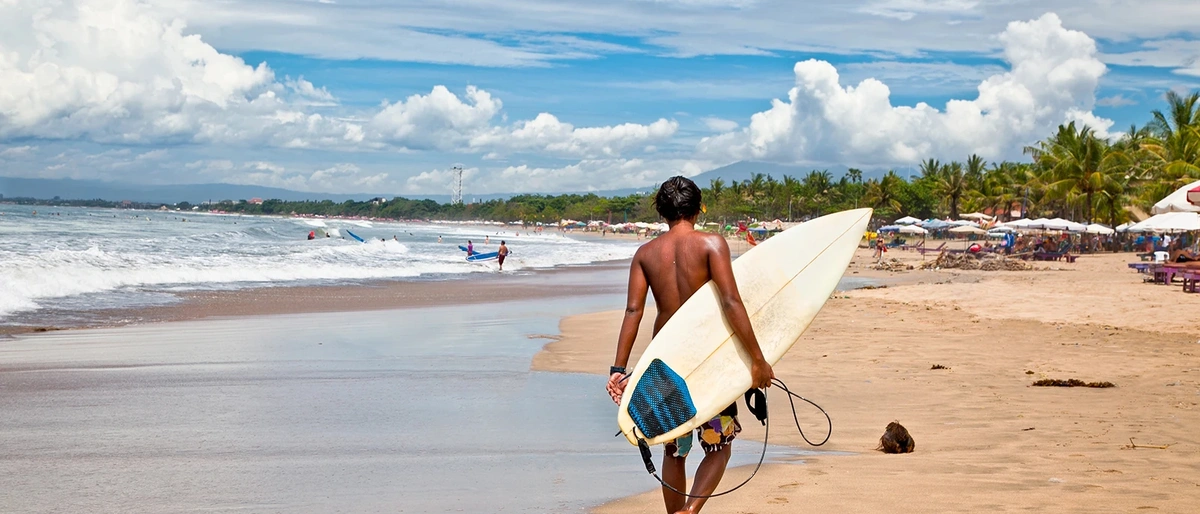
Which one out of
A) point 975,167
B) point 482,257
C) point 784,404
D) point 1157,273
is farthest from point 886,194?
point 784,404

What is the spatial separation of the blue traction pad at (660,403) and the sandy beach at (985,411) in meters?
0.79

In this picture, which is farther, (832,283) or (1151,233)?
(1151,233)

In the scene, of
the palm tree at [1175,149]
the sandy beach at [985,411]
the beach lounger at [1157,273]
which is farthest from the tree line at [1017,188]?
the sandy beach at [985,411]

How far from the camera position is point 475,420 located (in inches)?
255

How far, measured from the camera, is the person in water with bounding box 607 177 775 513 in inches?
144

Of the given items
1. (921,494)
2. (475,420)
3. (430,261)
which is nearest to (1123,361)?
(921,494)

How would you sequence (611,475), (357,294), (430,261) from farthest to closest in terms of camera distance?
(430,261)
(357,294)
(611,475)

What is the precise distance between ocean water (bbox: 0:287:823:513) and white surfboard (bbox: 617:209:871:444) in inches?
39.5

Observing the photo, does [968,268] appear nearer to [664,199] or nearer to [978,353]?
[978,353]

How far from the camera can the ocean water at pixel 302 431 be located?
4.57 m

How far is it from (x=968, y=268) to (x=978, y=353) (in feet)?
74.4

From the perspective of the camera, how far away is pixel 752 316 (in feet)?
13.1

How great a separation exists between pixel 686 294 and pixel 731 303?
0.70 feet

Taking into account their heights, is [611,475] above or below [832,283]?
below
